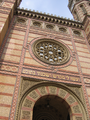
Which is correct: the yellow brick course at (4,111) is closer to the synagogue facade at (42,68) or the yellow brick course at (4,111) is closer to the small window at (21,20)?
the synagogue facade at (42,68)

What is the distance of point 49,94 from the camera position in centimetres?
520

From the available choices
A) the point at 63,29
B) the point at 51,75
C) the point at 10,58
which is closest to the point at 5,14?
the point at 10,58

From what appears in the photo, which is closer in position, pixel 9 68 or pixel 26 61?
pixel 9 68

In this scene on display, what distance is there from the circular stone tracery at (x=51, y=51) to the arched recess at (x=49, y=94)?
1506 mm

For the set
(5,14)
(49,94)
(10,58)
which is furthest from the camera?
(5,14)

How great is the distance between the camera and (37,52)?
22.9 feet

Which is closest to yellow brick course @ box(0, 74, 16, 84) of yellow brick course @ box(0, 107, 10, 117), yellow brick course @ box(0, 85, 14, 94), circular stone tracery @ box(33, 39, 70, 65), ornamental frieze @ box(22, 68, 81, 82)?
yellow brick course @ box(0, 85, 14, 94)

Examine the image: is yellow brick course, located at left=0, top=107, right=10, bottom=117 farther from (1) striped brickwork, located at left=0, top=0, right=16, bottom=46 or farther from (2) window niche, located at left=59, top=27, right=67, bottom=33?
(2) window niche, located at left=59, top=27, right=67, bottom=33

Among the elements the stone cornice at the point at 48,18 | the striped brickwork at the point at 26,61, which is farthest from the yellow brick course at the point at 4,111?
the stone cornice at the point at 48,18

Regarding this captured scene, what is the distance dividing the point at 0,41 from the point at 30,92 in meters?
2.93

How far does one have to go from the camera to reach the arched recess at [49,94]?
175 inches

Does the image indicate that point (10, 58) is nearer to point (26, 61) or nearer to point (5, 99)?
point (26, 61)

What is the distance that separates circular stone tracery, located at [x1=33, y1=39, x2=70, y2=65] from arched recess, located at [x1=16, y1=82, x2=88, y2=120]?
1.51m

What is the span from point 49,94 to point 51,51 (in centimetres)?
301
